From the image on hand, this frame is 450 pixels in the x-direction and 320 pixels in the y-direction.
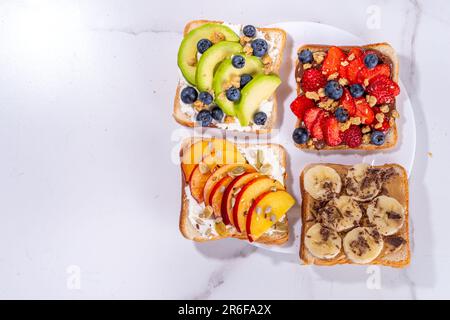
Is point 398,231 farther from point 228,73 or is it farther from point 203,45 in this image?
point 203,45

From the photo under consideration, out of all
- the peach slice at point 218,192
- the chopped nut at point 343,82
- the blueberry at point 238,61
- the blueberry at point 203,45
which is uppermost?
the blueberry at point 203,45

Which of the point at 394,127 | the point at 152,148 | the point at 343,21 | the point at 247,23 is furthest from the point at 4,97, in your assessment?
the point at 394,127

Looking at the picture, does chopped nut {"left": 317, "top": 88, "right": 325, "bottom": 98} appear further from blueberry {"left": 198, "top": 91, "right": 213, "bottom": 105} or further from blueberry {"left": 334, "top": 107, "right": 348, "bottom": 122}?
blueberry {"left": 198, "top": 91, "right": 213, "bottom": 105}

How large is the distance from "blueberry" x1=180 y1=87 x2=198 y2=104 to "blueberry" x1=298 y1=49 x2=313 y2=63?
0.57 metres

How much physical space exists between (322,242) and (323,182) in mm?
303

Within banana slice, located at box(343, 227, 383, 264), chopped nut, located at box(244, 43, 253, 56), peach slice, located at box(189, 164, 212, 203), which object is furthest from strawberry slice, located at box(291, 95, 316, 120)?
banana slice, located at box(343, 227, 383, 264)

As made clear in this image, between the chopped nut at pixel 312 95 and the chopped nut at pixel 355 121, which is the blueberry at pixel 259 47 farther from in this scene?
the chopped nut at pixel 355 121

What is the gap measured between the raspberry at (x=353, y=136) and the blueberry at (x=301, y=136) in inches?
7.6

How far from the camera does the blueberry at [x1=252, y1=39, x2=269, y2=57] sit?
260 centimetres

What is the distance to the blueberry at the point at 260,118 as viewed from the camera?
2.60 metres

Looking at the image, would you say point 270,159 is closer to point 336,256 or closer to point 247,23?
point 336,256

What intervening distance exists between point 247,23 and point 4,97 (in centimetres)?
146

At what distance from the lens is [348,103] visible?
255 centimetres

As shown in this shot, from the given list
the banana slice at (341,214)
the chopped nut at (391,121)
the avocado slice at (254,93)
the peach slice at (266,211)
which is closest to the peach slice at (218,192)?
the peach slice at (266,211)
